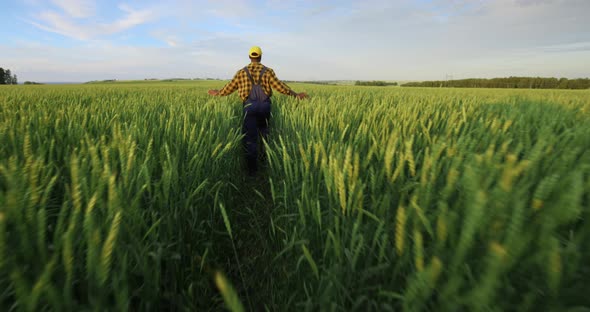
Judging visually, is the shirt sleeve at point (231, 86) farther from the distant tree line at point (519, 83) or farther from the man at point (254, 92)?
the distant tree line at point (519, 83)

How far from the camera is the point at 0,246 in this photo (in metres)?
0.48

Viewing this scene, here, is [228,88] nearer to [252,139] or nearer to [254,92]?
[254,92]

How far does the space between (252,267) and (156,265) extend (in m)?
0.78

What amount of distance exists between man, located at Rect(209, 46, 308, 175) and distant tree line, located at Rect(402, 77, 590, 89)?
1222 inches

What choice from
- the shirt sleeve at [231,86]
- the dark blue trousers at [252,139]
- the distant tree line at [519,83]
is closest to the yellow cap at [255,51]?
the shirt sleeve at [231,86]

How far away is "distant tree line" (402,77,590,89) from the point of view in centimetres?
3192

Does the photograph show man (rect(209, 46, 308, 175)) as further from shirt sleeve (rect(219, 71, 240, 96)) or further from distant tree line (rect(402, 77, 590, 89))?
distant tree line (rect(402, 77, 590, 89))

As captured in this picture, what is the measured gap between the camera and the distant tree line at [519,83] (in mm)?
31922

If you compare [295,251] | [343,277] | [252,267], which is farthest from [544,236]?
[252,267]

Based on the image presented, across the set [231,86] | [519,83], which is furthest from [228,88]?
[519,83]

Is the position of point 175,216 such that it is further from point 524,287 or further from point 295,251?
point 524,287

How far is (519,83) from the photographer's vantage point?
35.0 metres

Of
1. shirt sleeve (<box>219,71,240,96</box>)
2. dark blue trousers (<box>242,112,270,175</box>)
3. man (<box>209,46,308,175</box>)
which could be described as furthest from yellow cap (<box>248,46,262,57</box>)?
dark blue trousers (<box>242,112,270,175</box>)

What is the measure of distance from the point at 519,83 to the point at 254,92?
145 feet
